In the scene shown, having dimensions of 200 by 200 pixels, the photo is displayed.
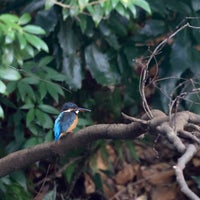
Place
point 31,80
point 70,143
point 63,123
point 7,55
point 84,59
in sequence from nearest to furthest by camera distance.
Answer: point 7,55 < point 70,143 < point 63,123 < point 31,80 < point 84,59

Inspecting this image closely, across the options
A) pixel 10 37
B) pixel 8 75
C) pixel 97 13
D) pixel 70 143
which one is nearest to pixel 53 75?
pixel 97 13

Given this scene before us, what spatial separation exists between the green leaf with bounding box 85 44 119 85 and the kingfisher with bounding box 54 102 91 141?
71 centimetres

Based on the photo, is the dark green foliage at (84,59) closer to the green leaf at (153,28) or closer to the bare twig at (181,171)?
the green leaf at (153,28)

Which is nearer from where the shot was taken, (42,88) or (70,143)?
(70,143)

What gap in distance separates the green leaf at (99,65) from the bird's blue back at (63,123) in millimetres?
750

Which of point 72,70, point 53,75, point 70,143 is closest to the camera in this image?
point 70,143

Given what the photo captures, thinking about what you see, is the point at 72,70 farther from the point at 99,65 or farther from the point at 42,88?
the point at 42,88

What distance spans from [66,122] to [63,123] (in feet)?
0.09

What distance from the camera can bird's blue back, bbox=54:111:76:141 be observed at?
403 centimetres

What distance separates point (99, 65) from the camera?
4.96 meters

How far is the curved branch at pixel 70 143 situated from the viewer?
11.7ft

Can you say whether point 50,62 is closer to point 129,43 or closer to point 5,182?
point 129,43

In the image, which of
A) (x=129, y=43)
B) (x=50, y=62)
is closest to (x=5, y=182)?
(x=50, y=62)

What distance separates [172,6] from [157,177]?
1873mm
